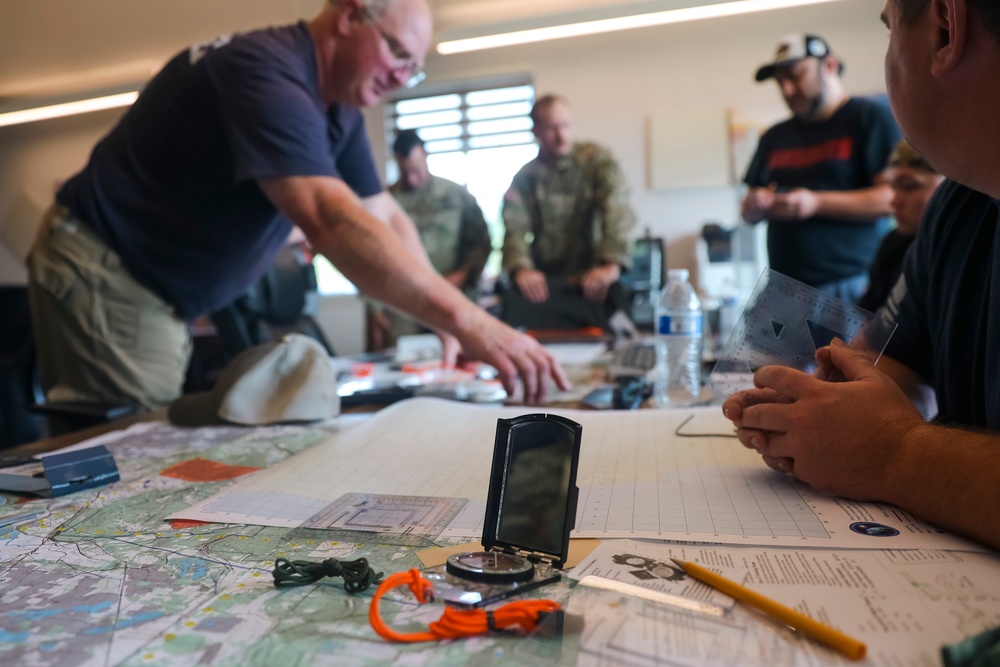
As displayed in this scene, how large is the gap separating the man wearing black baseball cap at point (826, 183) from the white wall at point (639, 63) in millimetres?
2341

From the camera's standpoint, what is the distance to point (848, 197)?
96.0 inches

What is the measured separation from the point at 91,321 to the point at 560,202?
216 cm

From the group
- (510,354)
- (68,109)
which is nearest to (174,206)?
(510,354)

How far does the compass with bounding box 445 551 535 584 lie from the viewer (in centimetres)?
51

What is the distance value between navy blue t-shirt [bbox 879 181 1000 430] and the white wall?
13.7ft

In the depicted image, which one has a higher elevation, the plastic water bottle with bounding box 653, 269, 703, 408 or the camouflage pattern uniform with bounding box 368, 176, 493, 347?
the camouflage pattern uniform with bounding box 368, 176, 493, 347

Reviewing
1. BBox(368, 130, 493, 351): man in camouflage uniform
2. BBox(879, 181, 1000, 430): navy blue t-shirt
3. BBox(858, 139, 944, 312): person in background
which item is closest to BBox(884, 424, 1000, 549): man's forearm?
BBox(879, 181, 1000, 430): navy blue t-shirt

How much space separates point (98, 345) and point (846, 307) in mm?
1481

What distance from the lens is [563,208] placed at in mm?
3295

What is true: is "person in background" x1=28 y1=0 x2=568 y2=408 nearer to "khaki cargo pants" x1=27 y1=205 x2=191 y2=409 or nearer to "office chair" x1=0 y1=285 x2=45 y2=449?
"khaki cargo pants" x1=27 y1=205 x2=191 y2=409

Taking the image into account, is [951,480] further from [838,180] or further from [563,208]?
[563,208]

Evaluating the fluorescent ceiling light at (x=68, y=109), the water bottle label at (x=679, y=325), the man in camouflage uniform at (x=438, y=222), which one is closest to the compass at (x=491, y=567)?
the water bottle label at (x=679, y=325)

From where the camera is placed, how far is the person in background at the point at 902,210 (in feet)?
6.14

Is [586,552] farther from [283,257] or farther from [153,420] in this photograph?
[283,257]
